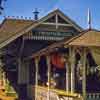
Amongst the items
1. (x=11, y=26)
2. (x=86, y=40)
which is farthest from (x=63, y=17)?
(x=86, y=40)

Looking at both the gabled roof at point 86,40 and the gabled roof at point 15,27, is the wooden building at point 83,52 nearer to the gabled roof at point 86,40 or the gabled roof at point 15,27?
the gabled roof at point 86,40

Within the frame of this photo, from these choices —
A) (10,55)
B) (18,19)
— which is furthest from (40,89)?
(18,19)

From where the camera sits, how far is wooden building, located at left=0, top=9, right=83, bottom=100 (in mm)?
26109

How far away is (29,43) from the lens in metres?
26.9

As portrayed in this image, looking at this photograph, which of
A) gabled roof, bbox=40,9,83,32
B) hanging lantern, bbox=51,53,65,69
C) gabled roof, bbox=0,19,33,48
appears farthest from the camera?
gabled roof, bbox=0,19,33,48

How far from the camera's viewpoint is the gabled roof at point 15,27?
25.3 metres

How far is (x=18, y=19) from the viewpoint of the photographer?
109ft

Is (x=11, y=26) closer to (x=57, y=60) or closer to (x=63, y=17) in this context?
(x=63, y=17)

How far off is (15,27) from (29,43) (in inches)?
176

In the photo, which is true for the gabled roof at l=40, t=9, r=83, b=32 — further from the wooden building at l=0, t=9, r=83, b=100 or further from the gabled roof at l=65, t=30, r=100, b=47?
the gabled roof at l=65, t=30, r=100, b=47

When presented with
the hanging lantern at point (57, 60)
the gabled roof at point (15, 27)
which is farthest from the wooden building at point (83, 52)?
the gabled roof at point (15, 27)

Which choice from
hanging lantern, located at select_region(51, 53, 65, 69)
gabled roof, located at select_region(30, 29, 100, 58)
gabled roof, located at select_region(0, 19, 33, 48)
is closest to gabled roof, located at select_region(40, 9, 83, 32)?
gabled roof, located at select_region(0, 19, 33, 48)

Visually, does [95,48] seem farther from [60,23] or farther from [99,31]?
[60,23]

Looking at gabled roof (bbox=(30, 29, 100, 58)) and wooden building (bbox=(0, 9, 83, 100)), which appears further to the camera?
wooden building (bbox=(0, 9, 83, 100))
